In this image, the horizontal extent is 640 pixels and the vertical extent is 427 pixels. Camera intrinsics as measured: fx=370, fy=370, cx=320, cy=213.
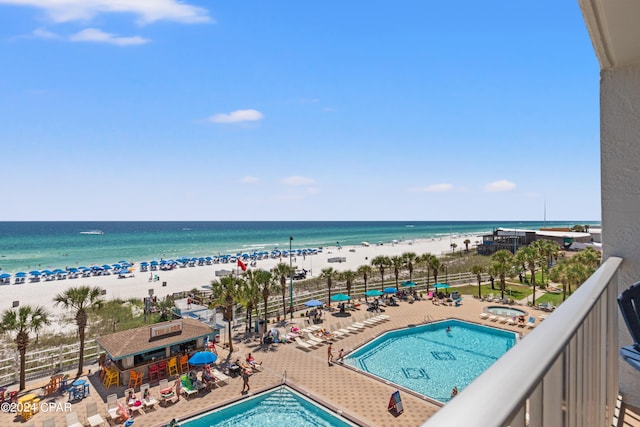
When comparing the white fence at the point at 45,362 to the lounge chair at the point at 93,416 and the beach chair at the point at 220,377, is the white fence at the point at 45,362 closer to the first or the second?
the lounge chair at the point at 93,416

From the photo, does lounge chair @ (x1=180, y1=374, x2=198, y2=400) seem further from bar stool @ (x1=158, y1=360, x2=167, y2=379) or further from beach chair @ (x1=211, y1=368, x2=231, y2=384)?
bar stool @ (x1=158, y1=360, x2=167, y2=379)

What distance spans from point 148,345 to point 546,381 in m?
18.2

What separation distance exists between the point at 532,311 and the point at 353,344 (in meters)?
13.9

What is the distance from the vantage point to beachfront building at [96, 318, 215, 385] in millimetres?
15656

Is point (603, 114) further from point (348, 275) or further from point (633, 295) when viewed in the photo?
point (348, 275)

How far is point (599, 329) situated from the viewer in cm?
190

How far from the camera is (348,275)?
29031 mm

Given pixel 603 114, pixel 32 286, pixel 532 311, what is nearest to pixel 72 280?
pixel 32 286

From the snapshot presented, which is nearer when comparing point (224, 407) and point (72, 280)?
point (224, 407)

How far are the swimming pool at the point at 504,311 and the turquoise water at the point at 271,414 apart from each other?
1676cm

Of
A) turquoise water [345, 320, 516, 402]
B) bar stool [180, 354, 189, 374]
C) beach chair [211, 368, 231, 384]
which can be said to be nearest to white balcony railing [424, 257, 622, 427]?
turquoise water [345, 320, 516, 402]

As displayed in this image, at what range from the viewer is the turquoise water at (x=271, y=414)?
41.4ft

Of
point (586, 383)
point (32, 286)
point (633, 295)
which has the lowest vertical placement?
point (32, 286)

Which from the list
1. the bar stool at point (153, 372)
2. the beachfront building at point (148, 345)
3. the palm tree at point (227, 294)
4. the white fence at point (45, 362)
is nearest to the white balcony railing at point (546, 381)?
the beachfront building at point (148, 345)
